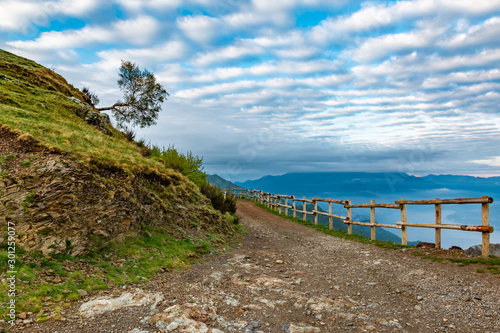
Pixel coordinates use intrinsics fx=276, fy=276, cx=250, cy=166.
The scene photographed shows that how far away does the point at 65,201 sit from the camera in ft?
23.7

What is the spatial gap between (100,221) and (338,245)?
9.61m

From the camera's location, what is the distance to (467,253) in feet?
31.6

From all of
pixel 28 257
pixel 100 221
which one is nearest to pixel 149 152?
pixel 100 221

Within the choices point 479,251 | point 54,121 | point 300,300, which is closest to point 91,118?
point 54,121

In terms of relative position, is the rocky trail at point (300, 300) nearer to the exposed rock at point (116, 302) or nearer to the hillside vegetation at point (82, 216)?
the exposed rock at point (116, 302)

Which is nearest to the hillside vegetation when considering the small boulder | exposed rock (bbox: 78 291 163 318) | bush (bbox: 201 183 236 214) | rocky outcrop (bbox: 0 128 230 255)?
rocky outcrop (bbox: 0 128 230 255)

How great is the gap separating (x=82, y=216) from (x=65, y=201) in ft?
1.87

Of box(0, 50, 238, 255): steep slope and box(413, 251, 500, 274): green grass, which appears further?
box(413, 251, 500, 274): green grass

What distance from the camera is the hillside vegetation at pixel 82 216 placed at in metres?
5.85

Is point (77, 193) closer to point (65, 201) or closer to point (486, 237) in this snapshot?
point (65, 201)

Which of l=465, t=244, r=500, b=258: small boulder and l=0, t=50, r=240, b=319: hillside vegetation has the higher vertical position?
l=0, t=50, r=240, b=319: hillside vegetation

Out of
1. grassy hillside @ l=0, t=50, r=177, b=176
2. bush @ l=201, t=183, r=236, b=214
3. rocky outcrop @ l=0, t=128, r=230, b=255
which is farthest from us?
bush @ l=201, t=183, r=236, b=214

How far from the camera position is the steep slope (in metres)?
6.67

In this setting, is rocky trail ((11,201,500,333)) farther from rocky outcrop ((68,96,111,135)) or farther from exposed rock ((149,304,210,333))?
rocky outcrop ((68,96,111,135))
